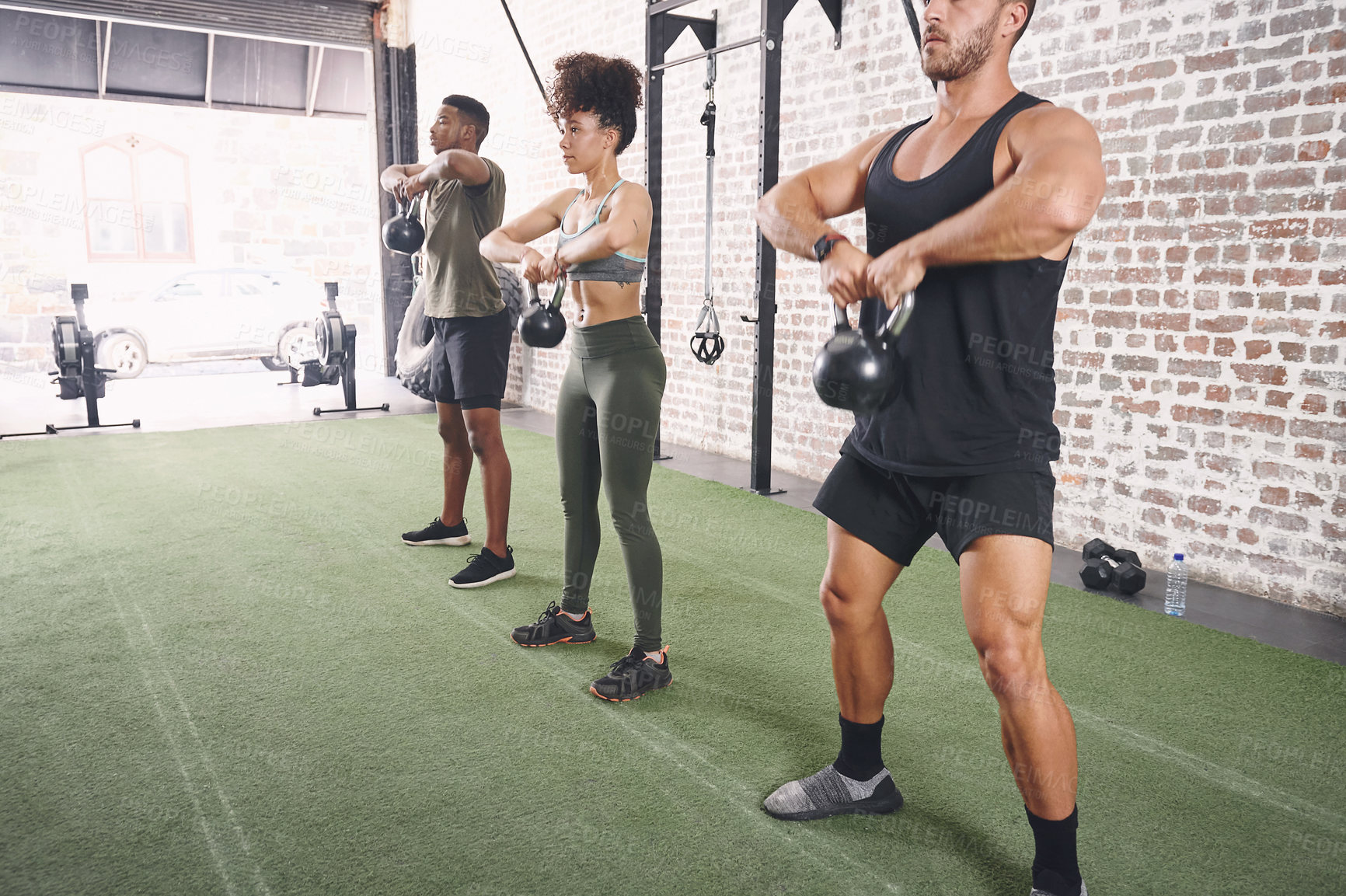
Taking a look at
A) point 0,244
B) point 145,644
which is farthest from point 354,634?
point 0,244

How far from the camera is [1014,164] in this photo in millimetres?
1531

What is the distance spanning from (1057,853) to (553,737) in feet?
4.11

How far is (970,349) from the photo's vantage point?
64.5 inches

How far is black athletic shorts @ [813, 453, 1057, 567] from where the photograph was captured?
5.22ft

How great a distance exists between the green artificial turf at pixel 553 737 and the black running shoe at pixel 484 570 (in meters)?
0.05

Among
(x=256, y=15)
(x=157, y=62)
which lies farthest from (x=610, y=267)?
(x=157, y=62)

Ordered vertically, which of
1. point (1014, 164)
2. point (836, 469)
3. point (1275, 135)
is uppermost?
point (1275, 135)

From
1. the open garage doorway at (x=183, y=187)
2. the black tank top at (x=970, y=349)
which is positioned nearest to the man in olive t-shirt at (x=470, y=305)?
the black tank top at (x=970, y=349)

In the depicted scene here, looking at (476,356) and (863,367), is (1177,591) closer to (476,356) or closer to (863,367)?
(863,367)

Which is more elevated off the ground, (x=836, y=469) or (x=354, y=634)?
(x=836, y=469)

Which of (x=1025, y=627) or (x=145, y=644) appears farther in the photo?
(x=145, y=644)

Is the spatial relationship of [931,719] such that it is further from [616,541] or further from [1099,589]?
[616,541]

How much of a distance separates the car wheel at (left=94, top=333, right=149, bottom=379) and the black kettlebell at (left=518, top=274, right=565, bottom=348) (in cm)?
812

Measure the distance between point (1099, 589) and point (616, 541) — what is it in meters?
1.98
